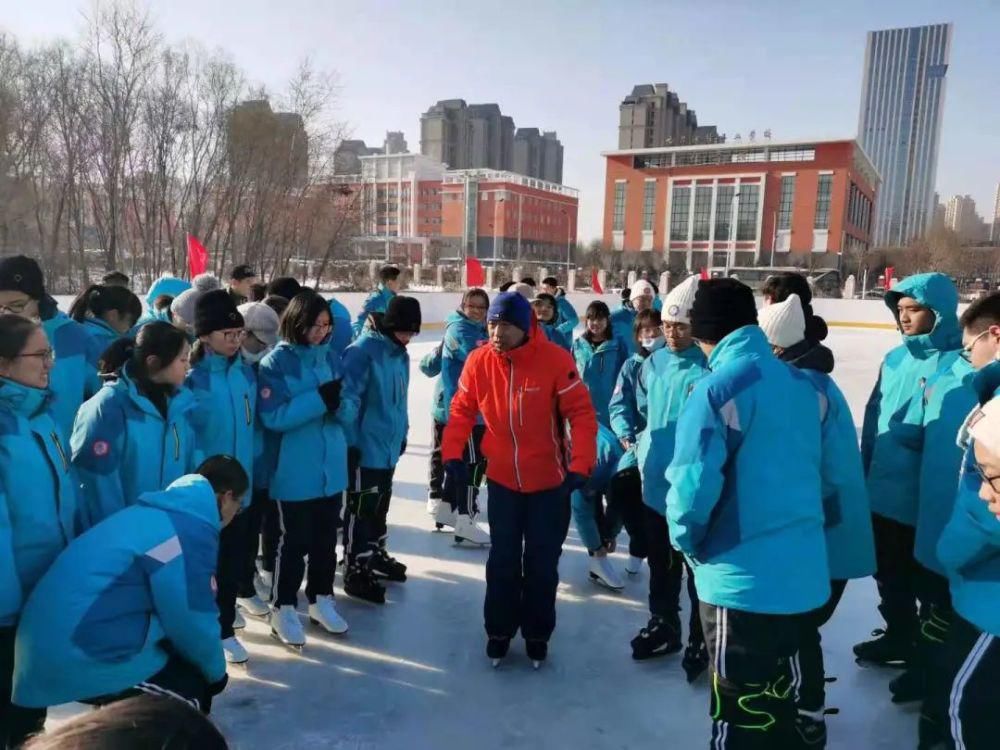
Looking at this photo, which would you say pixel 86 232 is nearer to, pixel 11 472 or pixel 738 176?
pixel 11 472

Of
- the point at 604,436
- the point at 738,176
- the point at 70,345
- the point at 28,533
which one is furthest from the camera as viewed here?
the point at 738,176

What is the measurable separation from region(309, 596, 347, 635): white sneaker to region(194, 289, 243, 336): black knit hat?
4.51 feet

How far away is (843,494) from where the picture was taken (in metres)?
2.28

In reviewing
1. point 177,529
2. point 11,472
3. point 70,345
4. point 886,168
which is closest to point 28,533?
point 11,472

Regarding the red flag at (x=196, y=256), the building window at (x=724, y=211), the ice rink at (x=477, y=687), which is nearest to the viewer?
the ice rink at (x=477, y=687)

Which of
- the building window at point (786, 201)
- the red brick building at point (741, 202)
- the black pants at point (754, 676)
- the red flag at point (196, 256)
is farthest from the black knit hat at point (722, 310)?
the building window at point (786, 201)

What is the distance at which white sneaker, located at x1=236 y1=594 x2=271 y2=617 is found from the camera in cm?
348

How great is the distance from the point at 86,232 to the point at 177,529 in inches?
986

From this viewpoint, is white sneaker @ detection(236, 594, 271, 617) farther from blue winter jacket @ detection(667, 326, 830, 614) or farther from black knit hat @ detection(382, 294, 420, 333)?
blue winter jacket @ detection(667, 326, 830, 614)

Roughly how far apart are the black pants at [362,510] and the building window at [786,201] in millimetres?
59205

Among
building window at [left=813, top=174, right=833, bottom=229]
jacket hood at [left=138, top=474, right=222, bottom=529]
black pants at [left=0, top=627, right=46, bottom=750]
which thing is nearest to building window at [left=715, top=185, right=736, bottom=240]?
building window at [left=813, top=174, right=833, bottom=229]

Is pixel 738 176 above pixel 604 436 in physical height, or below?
above

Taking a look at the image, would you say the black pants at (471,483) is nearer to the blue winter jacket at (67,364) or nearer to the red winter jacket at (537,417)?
Result: the red winter jacket at (537,417)

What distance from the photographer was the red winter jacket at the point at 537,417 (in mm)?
2918
